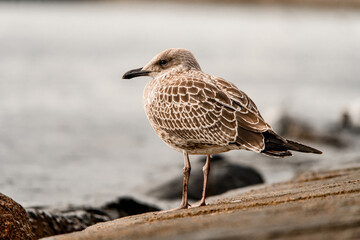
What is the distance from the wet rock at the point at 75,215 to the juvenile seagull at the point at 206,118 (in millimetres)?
1784

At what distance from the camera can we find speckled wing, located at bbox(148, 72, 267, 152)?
16.2 feet

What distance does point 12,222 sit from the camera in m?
5.16

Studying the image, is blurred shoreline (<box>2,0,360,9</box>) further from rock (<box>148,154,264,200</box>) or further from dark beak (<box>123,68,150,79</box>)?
dark beak (<box>123,68,150,79</box>)

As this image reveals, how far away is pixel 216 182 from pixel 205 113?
372cm

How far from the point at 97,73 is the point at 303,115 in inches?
462

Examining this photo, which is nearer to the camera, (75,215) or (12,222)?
(12,222)

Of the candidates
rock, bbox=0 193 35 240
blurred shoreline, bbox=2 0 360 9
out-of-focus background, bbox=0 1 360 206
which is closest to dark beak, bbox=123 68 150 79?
rock, bbox=0 193 35 240

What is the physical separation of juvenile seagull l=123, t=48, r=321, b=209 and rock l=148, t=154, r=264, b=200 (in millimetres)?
3097

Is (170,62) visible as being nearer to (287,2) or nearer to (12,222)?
(12,222)

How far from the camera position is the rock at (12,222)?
5.09 m

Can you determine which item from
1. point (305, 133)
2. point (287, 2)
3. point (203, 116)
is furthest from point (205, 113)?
point (287, 2)

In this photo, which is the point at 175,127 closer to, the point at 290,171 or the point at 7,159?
the point at 290,171

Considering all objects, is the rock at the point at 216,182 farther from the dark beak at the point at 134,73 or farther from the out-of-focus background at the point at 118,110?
the dark beak at the point at 134,73

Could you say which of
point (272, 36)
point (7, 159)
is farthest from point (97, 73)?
point (272, 36)
